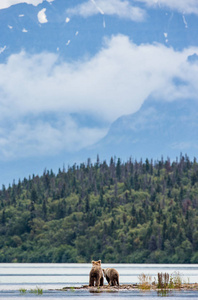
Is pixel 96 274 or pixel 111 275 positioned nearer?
pixel 96 274

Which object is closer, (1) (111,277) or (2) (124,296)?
(2) (124,296)

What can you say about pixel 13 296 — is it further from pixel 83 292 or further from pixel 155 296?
pixel 155 296

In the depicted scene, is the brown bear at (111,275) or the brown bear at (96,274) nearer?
the brown bear at (96,274)

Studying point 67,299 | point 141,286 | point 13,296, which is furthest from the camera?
point 141,286

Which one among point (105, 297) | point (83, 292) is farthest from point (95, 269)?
point (105, 297)

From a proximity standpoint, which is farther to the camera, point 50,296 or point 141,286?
point 141,286

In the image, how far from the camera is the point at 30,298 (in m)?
58.4

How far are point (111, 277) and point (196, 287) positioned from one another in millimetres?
7802

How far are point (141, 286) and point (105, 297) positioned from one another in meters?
9.37

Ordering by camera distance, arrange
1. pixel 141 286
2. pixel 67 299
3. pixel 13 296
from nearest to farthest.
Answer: pixel 67 299 < pixel 13 296 < pixel 141 286

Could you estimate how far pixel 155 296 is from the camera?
58969mm

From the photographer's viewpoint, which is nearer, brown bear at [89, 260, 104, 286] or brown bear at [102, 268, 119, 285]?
brown bear at [89, 260, 104, 286]

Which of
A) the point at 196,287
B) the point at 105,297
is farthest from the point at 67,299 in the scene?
the point at 196,287

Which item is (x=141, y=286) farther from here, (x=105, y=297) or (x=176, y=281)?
(x=105, y=297)
